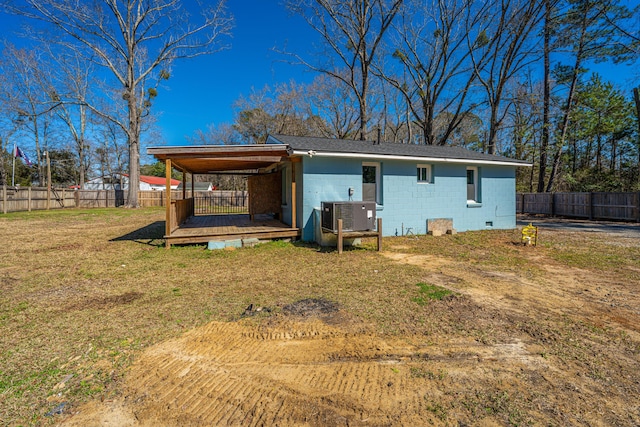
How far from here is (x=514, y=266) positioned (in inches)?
225

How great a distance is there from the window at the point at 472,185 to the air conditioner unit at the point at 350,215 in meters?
5.31

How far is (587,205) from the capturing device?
15156 millimetres

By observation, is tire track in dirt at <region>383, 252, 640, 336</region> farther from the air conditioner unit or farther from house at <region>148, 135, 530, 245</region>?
house at <region>148, 135, 530, 245</region>

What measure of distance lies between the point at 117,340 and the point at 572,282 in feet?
21.0

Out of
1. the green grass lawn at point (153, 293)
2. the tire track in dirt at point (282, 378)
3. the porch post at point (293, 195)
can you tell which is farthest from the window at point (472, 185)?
the tire track in dirt at point (282, 378)

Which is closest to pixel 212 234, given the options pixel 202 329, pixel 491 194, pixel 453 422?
pixel 202 329

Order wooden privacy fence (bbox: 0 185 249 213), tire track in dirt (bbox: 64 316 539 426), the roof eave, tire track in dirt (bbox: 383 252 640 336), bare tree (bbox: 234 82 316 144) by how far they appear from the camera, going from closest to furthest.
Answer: tire track in dirt (bbox: 64 316 539 426), tire track in dirt (bbox: 383 252 640 336), the roof eave, wooden privacy fence (bbox: 0 185 249 213), bare tree (bbox: 234 82 316 144)

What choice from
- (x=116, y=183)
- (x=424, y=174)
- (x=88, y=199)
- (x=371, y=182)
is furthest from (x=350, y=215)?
(x=116, y=183)

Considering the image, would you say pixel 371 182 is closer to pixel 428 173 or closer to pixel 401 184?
pixel 401 184

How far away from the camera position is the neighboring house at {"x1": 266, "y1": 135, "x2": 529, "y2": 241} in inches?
324

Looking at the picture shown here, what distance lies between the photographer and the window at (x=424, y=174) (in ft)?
31.8

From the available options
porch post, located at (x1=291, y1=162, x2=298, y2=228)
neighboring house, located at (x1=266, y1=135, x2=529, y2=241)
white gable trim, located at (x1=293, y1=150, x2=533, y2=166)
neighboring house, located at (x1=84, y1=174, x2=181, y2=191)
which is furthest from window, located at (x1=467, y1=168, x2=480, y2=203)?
neighboring house, located at (x1=84, y1=174, x2=181, y2=191)

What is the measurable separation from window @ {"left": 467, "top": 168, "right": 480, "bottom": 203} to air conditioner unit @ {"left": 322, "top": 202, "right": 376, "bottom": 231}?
531cm

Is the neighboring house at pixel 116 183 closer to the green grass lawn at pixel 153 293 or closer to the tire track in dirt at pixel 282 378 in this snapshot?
the green grass lawn at pixel 153 293
